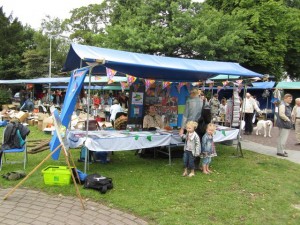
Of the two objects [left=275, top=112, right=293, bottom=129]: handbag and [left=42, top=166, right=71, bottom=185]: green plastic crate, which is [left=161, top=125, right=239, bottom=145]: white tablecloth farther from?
[left=42, top=166, right=71, bottom=185]: green plastic crate

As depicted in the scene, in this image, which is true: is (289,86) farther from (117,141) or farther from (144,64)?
(117,141)

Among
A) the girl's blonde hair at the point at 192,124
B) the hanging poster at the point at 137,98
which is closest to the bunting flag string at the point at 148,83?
the hanging poster at the point at 137,98

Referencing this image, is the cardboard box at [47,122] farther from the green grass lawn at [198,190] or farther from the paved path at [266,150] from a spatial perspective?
the paved path at [266,150]

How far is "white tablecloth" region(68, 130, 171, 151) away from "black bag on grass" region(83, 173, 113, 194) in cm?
81

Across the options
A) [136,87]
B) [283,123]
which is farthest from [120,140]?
[283,123]

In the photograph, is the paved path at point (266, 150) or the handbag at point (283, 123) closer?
the handbag at point (283, 123)

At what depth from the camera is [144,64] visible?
6.29m

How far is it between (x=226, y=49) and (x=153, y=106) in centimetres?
1189

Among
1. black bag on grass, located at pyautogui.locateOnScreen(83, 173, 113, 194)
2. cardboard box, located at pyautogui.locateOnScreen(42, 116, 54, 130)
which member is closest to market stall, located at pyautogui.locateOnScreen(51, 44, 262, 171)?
black bag on grass, located at pyautogui.locateOnScreen(83, 173, 113, 194)

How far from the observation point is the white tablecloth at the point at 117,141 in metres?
6.15

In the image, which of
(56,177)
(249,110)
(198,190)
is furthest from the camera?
(249,110)

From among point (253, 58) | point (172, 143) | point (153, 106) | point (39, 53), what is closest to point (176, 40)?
point (253, 58)

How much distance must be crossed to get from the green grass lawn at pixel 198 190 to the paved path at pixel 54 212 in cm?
23

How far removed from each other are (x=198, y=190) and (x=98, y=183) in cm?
184
